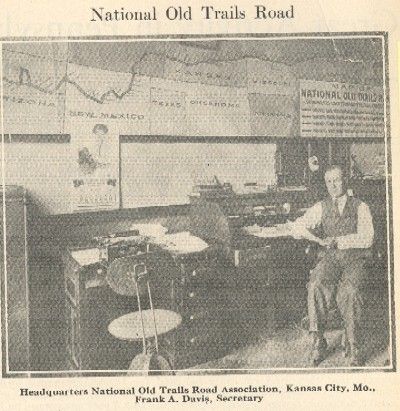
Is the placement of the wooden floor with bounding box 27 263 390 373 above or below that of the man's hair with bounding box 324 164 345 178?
below

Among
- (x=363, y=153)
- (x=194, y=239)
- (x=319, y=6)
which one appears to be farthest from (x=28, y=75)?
(x=363, y=153)

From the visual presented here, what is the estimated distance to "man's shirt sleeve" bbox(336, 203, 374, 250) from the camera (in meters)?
1.83

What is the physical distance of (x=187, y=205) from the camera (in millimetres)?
1939

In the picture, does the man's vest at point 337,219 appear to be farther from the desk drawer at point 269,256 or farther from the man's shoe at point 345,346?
the man's shoe at point 345,346

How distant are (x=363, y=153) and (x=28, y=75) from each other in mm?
1104

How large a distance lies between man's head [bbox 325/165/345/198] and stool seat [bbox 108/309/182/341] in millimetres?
667

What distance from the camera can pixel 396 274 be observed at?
69.9 inches

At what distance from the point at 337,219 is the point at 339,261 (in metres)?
0.14

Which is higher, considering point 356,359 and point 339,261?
point 339,261

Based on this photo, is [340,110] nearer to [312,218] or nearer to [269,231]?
[312,218]

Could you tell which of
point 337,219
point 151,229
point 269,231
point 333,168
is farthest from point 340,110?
point 151,229

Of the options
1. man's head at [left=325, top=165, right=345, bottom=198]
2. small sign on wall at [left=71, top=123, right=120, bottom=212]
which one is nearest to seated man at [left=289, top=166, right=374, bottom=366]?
man's head at [left=325, top=165, right=345, bottom=198]

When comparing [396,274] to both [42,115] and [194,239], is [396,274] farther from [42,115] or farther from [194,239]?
[42,115]

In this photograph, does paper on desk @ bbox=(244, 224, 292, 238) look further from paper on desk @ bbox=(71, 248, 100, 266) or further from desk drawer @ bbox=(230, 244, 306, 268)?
paper on desk @ bbox=(71, 248, 100, 266)
